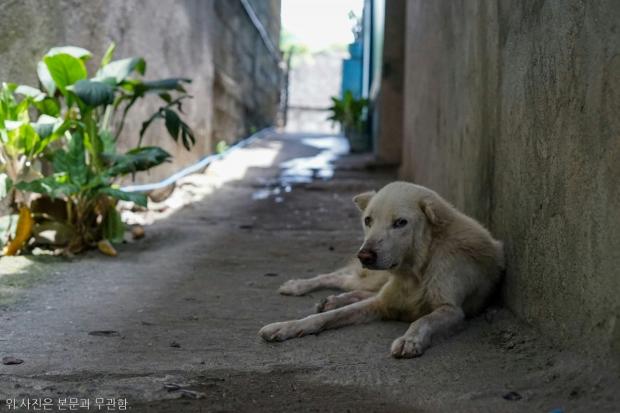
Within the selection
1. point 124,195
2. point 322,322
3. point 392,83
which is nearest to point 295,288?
point 322,322

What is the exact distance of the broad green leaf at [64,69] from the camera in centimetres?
418

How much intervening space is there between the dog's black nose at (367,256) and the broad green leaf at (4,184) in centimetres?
231

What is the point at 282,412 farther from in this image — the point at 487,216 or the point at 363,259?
the point at 487,216

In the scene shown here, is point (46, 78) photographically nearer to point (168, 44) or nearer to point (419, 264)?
point (168, 44)

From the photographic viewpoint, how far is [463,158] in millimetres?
3873

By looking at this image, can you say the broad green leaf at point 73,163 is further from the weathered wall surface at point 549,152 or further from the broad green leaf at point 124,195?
the weathered wall surface at point 549,152

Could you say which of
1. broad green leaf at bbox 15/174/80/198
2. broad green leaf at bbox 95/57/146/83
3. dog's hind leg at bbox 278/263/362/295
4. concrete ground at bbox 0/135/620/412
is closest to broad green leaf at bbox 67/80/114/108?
broad green leaf at bbox 95/57/146/83

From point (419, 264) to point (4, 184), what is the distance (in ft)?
8.25

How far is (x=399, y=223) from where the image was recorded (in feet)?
9.05

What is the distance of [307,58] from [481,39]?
24.5 meters

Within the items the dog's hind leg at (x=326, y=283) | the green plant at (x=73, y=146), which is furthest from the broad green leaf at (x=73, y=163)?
the dog's hind leg at (x=326, y=283)

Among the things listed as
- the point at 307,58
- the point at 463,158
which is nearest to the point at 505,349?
the point at 463,158

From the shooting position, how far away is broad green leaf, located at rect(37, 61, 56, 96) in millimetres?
4348

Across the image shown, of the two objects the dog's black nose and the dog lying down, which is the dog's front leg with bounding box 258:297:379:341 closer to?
the dog lying down
